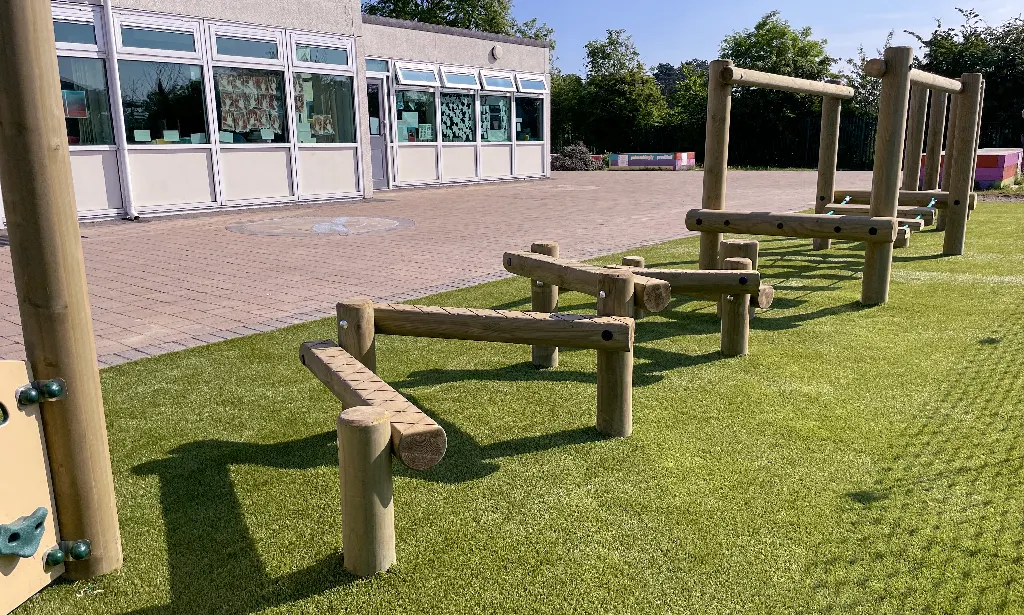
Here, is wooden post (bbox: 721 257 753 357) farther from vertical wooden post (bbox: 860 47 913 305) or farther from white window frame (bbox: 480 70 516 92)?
white window frame (bbox: 480 70 516 92)

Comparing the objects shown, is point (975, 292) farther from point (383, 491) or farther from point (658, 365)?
point (383, 491)

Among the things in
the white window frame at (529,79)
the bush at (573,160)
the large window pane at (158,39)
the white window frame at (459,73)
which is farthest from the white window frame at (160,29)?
the bush at (573,160)

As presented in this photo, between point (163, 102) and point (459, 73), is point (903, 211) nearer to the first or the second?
point (163, 102)

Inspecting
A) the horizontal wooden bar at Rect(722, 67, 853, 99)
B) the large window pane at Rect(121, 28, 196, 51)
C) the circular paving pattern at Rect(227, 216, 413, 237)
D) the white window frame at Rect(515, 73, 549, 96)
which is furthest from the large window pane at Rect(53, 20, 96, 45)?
the white window frame at Rect(515, 73, 549, 96)

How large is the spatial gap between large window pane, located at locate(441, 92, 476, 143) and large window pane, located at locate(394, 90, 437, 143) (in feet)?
1.30

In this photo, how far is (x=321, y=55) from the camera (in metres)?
15.9

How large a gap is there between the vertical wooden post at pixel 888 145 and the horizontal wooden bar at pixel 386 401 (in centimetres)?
496

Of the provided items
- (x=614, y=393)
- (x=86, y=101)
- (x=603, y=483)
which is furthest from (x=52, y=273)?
(x=86, y=101)

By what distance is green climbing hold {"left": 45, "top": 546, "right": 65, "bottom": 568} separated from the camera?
258cm

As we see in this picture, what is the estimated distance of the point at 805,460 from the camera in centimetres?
356

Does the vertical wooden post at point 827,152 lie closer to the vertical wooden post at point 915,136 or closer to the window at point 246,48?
the vertical wooden post at point 915,136

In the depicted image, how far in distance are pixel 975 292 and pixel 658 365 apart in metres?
3.91

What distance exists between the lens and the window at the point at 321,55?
1547cm

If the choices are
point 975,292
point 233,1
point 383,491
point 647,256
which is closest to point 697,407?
point 383,491
